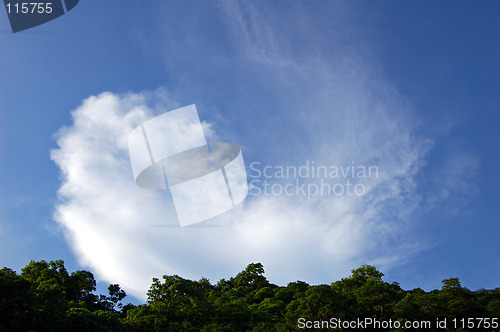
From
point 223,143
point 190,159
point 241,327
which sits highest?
point 223,143

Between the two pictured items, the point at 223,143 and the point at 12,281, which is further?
the point at 12,281

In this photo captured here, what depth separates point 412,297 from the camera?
85.1 ft

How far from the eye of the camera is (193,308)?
2439 cm

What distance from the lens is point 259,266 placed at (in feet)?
174

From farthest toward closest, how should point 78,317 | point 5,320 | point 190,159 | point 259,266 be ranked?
point 259,266 < point 78,317 < point 5,320 < point 190,159

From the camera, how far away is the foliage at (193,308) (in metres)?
16.4

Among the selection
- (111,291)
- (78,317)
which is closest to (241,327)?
(78,317)

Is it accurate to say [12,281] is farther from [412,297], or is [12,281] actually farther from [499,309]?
[499,309]

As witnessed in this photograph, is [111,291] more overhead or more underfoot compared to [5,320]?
more overhead

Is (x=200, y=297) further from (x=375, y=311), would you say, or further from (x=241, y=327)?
(x=375, y=311)

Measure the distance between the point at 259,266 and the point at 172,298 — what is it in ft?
98.8

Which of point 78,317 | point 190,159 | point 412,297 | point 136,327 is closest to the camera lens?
point 190,159

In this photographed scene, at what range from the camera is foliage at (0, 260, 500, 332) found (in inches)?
646

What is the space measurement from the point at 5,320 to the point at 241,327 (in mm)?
14124
